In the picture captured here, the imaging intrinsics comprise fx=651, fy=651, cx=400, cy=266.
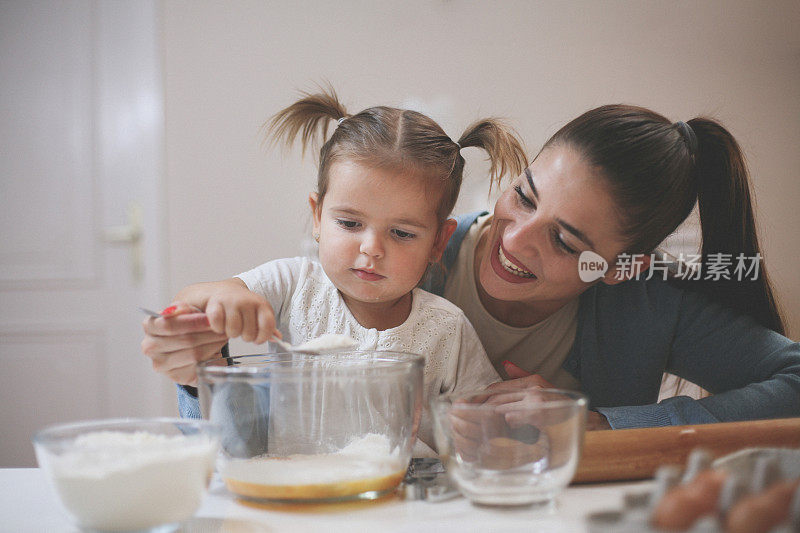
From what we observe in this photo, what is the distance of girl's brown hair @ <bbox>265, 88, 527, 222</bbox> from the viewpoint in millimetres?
1010

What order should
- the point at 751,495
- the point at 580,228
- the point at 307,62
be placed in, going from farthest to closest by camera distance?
1. the point at 307,62
2. the point at 580,228
3. the point at 751,495

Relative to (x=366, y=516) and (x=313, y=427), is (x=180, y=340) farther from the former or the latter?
(x=366, y=516)

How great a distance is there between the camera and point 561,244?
1.03 metres

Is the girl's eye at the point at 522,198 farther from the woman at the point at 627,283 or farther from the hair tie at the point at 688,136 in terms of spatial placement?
the hair tie at the point at 688,136

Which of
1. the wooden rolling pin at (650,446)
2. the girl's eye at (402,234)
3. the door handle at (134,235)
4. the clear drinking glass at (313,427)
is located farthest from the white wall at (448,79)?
the clear drinking glass at (313,427)

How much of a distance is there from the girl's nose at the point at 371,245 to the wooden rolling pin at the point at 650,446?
0.41 m

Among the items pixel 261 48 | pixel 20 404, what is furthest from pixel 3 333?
pixel 261 48

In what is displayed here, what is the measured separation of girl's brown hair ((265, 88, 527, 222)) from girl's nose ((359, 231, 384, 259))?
11cm

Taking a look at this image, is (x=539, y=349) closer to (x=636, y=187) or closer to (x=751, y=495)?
(x=636, y=187)

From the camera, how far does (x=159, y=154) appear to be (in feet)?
7.18

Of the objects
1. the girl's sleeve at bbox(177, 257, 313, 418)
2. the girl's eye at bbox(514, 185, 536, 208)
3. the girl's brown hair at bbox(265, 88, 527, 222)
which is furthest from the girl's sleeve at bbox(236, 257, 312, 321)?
the girl's eye at bbox(514, 185, 536, 208)

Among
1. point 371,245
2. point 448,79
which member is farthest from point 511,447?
point 448,79

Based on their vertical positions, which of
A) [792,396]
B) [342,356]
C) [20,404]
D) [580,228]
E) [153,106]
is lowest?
[20,404]

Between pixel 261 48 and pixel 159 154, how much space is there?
670mm
